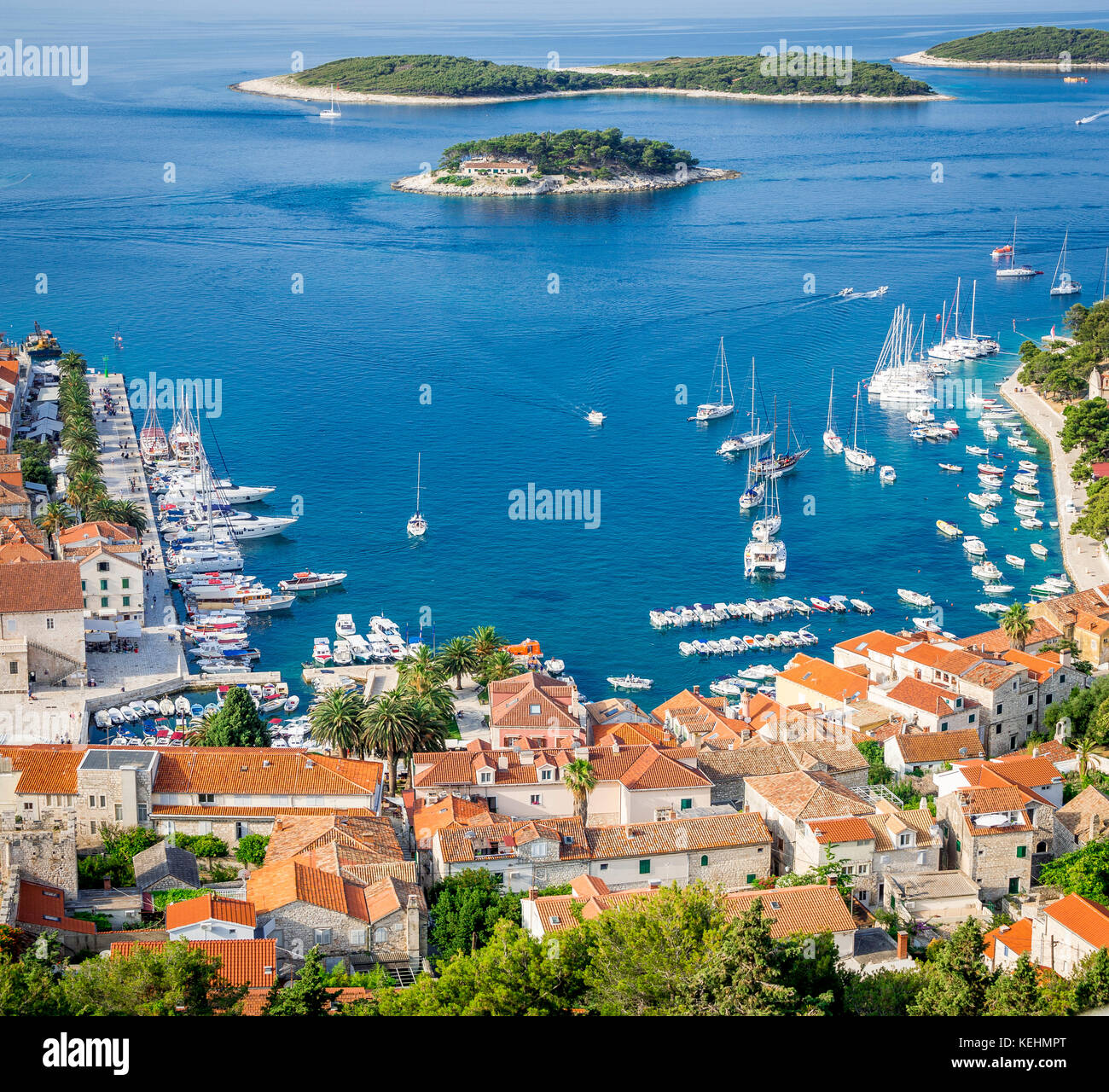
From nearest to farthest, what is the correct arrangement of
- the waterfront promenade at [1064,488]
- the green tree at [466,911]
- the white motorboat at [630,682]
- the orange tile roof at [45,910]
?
the orange tile roof at [45,910] → the green tree at [466,911] → the white motorboat at [630,682] → the waterfront promenade at [1064,488]

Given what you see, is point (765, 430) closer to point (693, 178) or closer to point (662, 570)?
point (662, 570)

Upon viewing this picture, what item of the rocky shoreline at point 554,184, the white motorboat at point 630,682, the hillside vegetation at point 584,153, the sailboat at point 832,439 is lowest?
the white motorboat at point 630,682

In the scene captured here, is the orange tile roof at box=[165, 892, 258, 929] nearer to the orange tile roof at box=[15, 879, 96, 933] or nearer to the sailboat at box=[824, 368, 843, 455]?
the orange tile roof at box=[15, 879, 96, 933]

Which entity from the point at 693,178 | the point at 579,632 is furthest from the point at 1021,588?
the point at 693,178

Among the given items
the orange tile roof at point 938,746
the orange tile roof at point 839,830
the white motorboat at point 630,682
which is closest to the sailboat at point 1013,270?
the white motorboat at point 630,682

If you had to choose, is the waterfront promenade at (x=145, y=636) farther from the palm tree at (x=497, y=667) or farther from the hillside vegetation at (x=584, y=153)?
the hillside vegetation at (x=584, y=153)

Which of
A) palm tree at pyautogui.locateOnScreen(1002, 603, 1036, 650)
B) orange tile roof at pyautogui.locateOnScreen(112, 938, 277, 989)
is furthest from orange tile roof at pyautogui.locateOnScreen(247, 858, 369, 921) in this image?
palm tree at pyautogui.locateOnScreen(1002, 603, 1036, 650)
